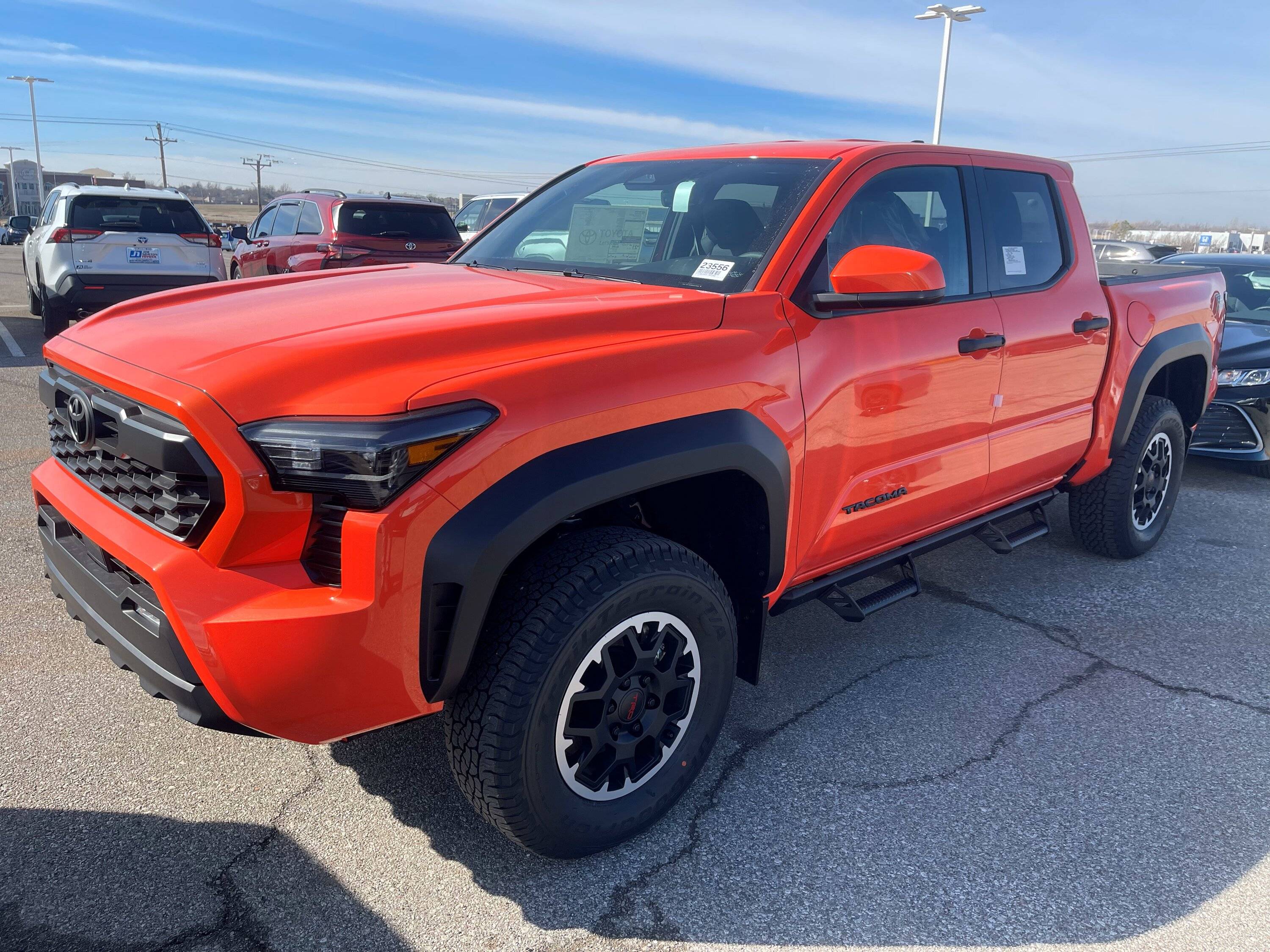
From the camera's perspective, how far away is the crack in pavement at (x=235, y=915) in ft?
7.03

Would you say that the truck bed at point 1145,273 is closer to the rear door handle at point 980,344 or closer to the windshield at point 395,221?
the rear door handle at point 980,344

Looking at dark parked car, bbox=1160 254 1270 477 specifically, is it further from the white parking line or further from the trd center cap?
the white parking line

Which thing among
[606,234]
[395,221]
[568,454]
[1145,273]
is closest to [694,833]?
[568,454]

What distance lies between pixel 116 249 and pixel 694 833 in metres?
9.89

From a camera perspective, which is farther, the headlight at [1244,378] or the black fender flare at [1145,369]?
the headlight at [1244,378]

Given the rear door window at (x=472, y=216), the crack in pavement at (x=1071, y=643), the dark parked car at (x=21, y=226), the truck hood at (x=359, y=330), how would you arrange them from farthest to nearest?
the rear door window at (x=472, y=216)
the dark parked car at (x=21, y=226)
the crack in pavement at (x=1071, y=643)
the truck hood at (x=359, y=330)

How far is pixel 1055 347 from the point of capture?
12.3 feet

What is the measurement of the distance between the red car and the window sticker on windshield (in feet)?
21.6

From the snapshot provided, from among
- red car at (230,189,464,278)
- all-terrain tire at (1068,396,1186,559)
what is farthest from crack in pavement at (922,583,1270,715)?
red car at (230,189,464,278)

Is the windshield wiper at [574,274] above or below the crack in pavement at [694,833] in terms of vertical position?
above

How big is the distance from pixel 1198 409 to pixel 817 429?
3.46 m

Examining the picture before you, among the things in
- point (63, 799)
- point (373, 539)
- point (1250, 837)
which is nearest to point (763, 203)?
point (373, 539)

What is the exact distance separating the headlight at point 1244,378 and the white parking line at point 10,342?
10976 millimetres

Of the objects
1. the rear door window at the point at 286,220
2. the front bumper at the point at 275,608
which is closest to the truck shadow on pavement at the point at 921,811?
the front bumper at the point at 275,608
